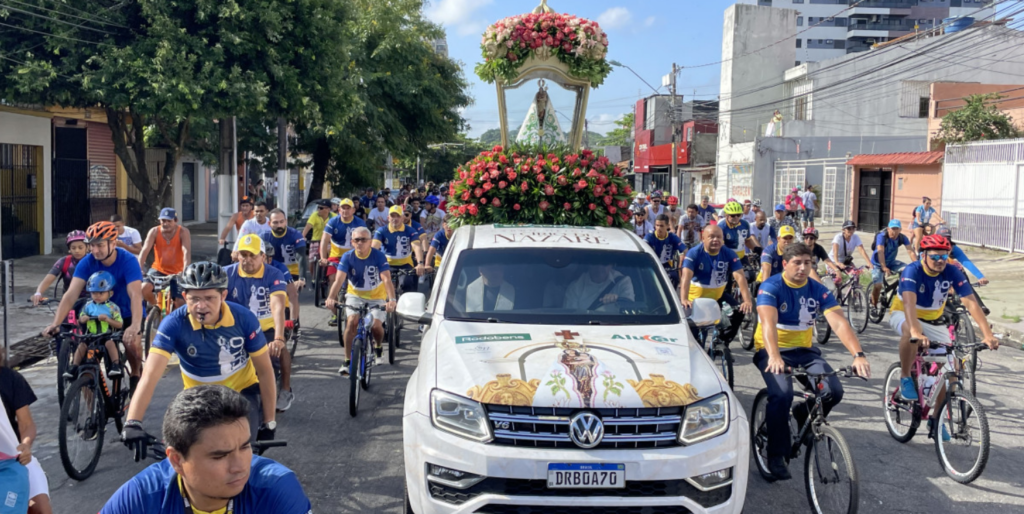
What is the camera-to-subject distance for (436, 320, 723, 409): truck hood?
431 cm

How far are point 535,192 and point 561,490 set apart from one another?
4.84 metres

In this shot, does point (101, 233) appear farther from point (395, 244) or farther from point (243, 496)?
point (395, 244)

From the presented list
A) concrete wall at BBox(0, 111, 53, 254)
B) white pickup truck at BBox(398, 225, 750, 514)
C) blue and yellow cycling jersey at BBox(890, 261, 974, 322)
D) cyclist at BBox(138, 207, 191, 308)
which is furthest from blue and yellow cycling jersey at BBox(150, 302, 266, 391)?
concrete wall at BBox(0, 111, 53, 254)

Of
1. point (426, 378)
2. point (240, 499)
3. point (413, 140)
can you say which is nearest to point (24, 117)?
point (413, 140)

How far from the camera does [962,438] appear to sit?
6188 millimetres

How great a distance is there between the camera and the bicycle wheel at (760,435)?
6.10 m

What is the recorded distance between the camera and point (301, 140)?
29.6m

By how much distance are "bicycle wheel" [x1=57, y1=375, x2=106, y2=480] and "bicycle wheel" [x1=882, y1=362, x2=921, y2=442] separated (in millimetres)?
6383

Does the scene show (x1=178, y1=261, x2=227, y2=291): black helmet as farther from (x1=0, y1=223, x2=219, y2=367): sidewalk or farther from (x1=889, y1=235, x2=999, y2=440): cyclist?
(x1=0, y1=223, x2=219, y2=367): sidewalk

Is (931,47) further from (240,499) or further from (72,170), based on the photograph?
(240,499)

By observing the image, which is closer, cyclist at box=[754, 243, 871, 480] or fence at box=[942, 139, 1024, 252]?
cyclist at box=[754, 243, 871, 480]

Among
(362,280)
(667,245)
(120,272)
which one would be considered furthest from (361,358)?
(667,245)

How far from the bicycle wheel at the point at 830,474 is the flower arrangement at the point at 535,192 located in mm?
3765

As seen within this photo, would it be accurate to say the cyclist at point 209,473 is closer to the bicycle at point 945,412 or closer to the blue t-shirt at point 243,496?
the blue t-shirt at point 243,496
